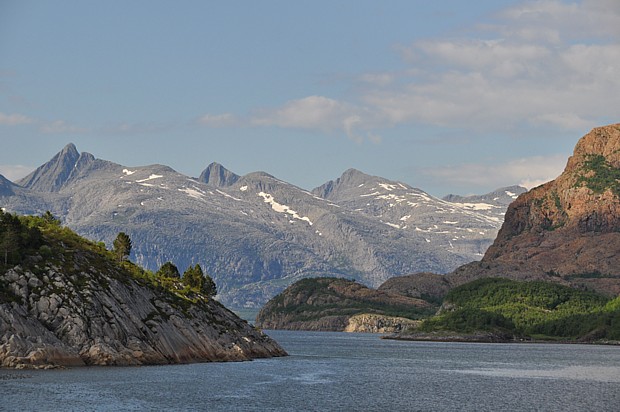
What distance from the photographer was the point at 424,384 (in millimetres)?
175500

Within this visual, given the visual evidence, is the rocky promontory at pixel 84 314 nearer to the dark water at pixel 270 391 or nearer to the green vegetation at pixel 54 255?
the green vegetation at pixel 54 255

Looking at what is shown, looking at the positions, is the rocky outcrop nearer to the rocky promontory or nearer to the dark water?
the rocky promontory

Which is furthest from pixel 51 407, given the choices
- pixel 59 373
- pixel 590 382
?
pixel 590 382

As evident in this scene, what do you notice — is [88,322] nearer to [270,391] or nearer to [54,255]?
[54,255]

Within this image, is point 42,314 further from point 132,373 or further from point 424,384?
point 424,384

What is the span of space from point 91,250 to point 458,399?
77115mm

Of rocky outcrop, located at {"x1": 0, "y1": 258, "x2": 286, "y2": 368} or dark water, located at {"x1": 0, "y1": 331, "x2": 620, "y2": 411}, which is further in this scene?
rocky outcrop, located at {"x1": 0, "y1": 258, "x2": 286, "y2": 368}

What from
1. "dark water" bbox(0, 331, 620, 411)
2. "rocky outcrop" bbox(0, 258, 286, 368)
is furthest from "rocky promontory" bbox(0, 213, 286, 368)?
"dark water" bbox(0, 331, 620, 411)

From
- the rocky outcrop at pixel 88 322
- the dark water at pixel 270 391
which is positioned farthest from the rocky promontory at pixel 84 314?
the dark water at pixel 270 391

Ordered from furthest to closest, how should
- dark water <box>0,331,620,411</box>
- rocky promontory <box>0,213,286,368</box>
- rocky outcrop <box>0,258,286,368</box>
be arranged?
rocky promontory <box>0,213,286,368</box> → rocky outcrop <box>0,258,286,368</box> → dark water <box>0,331,620,411</box>

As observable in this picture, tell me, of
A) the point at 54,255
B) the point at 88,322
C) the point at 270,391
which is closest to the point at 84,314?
the point at 88,322

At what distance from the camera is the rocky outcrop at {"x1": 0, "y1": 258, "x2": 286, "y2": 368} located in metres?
149

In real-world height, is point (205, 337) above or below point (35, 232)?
below

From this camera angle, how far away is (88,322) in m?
158
